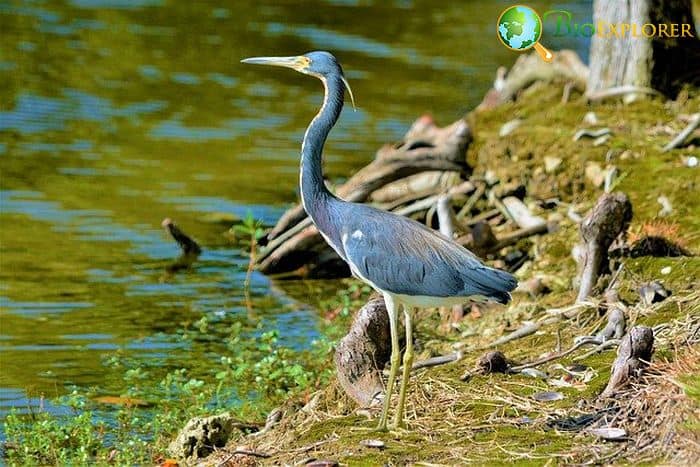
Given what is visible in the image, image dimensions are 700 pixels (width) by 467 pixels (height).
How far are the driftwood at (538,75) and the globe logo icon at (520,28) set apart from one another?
0.14 metres

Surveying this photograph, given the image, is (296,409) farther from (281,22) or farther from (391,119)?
(281,22)

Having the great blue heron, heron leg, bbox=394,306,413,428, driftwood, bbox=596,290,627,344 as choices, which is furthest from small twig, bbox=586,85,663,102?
heron leg, bbox=394,306,413,428

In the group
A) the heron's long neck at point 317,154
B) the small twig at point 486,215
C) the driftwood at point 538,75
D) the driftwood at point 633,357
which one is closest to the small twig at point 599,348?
the driftwood at point 633,357

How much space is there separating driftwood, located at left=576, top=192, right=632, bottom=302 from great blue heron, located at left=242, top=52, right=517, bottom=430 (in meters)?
2.36

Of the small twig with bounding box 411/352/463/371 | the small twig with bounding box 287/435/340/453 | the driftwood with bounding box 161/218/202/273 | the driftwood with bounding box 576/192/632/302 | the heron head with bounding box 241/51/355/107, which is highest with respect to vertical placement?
the heron head with bounding box 241/51/355/107

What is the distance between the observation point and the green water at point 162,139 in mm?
11625

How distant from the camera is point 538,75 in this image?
1466 cm

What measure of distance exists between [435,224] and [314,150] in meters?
4.95

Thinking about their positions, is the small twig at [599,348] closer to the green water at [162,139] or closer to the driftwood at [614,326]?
the driftwood at [614,326]

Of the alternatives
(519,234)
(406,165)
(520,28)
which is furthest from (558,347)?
(520,28)

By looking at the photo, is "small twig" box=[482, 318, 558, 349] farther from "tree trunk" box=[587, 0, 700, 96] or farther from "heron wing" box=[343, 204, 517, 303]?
"tree trunk" box=[587, 0, 700, 96]

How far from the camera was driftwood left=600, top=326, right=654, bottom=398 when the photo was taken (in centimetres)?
734

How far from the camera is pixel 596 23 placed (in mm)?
13039

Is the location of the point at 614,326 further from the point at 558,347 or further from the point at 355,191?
the point at 355,191
